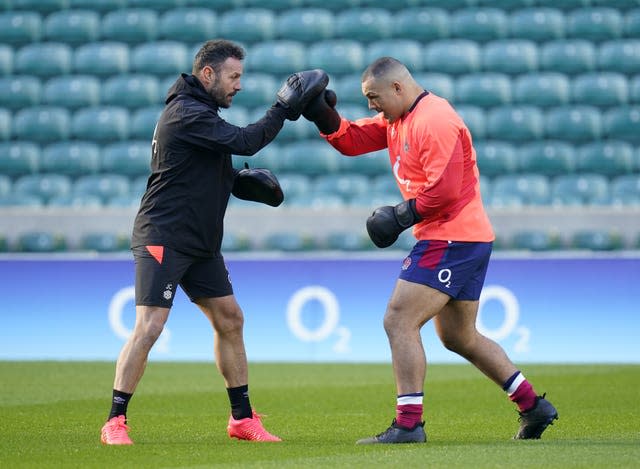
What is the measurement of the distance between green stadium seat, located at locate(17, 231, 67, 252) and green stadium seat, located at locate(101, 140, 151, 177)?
5.48 feet

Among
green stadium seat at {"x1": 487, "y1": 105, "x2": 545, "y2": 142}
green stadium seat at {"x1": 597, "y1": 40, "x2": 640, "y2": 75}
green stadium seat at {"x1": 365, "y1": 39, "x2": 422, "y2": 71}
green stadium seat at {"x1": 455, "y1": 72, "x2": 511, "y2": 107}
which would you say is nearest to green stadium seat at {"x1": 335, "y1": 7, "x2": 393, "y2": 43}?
green stadium seat at {"x1": 365, "y1": 39, "x2": 422, "y2": 71}

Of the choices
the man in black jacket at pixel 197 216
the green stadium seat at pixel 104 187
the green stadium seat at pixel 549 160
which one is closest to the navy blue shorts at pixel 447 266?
the man in black jacket at pixel 197 216

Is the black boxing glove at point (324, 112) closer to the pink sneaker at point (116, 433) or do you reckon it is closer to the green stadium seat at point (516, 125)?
the pink sneaker at point (116, 433)

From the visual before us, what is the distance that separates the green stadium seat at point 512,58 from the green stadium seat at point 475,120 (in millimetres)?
1107

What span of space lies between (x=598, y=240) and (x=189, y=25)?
265 inches

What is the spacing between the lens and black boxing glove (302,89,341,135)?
260 inches

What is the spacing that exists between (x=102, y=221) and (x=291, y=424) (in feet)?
21.9

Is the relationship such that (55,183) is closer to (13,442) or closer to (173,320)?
(173,320)

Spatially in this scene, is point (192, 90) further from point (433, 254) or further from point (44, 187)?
point (44, 187)

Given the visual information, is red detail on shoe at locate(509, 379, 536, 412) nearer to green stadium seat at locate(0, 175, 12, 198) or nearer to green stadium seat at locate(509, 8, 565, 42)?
green stadium seat at locate(0, 175, 12, 198)

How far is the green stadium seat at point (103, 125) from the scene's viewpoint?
1514 cm

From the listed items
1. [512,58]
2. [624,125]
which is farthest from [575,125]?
[512,58]

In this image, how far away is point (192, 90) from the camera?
6.30m

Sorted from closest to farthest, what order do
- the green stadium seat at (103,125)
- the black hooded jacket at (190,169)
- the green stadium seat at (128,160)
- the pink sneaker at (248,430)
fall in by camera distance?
the black hooded jacket at (190,169)
the pink sneaker at (248,430)
the green stadium seat at (128,160)
the green stadium seat at (103,125)
